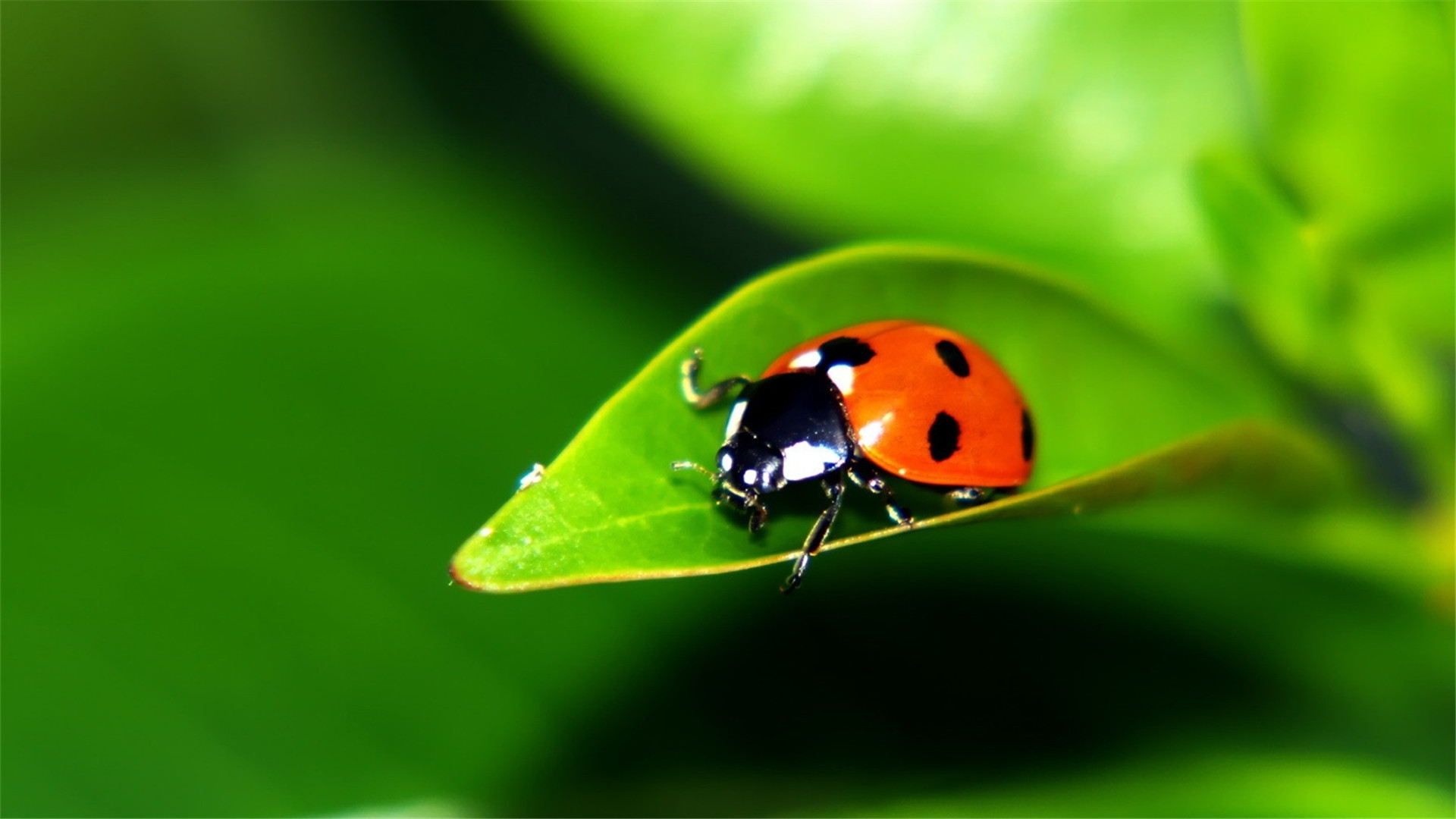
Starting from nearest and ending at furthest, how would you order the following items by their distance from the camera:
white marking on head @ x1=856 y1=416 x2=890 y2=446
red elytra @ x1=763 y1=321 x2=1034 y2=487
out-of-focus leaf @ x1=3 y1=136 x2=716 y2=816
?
red elytra @ x1=763 y1=321 x2=1034 y2=487, white marking on head @ x1=856 y1=416 x2=890 y2=446, out-of-focus leaf @ x1=3 y1=136 x2=716 y2=816

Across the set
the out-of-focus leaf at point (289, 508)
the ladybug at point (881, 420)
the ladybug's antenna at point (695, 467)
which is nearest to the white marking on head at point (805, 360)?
the ladybug at point (881, 420)

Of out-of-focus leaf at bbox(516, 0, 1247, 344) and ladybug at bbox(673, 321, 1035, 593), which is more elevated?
out-of-focus leaf at bbox(516, 0, 1247, 344)

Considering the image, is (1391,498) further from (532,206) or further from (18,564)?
(18,564)

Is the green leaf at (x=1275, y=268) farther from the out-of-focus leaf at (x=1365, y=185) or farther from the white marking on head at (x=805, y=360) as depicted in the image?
the white marking on head at (x=805, y=360)

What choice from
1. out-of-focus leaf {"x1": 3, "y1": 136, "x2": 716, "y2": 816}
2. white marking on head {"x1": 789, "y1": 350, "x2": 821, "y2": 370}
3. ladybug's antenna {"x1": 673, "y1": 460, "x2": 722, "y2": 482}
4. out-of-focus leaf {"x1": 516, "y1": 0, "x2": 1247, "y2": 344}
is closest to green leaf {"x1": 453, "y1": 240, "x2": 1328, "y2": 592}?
ladybug's antenna {"x1": 673, "y1": 460, "x2": 722, "y2": 482}

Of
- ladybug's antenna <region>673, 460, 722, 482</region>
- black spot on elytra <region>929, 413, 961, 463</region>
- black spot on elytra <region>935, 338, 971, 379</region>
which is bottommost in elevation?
ladybug's antenna <region>673, 460, 722, 482</region>

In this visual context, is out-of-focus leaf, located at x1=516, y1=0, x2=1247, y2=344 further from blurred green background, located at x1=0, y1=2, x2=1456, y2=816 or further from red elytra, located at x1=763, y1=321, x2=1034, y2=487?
red elytra, located at x1=763, y1=321, x2=1034, y2=487
